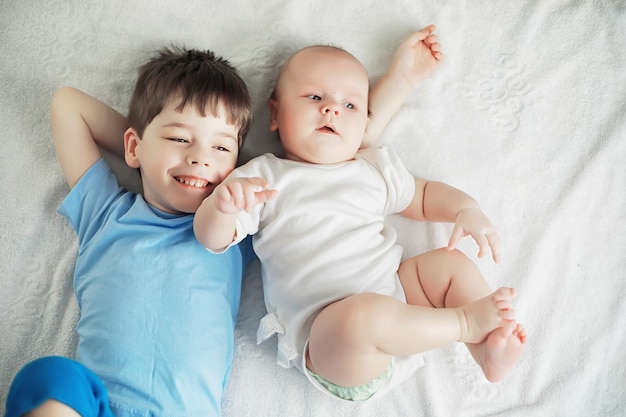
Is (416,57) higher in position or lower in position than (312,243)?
higher

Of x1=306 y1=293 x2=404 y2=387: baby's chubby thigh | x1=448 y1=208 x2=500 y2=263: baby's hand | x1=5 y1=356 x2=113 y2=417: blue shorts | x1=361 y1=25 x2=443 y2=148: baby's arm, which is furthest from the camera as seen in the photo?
x1=361 y1=25 x2=443 y2=148: baby's arm

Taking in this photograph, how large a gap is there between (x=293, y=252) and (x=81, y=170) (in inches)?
20.0

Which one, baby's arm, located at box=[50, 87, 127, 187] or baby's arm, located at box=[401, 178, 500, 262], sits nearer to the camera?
baby's arm, located at box=[401, 178, 500, 262]

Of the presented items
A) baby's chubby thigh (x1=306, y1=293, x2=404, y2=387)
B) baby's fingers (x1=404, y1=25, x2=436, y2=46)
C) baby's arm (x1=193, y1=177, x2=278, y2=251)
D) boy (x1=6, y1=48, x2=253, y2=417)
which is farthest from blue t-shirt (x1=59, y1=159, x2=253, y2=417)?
baby's fingers (x1=404, y1=25, x2=436, y2=46)

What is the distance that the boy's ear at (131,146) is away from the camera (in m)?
1.26

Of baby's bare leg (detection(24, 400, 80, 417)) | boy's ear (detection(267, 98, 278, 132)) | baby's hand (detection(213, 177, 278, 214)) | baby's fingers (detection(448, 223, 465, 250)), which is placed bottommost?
baby's bare leg (detection(24, 400, 80, 417))

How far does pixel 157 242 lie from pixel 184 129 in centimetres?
24

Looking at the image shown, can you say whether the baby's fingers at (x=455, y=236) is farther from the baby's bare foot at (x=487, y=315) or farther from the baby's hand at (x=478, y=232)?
the baby's bare foot at (x=487, y=315)

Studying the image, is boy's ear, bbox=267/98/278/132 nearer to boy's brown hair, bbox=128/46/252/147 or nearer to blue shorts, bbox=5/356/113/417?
boy's brown hair, bbox=128/46/252/147

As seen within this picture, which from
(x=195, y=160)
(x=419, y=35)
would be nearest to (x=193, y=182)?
(x=195, y=160)

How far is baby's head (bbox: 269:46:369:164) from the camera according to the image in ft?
4.10

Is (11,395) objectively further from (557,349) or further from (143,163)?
(557,349)

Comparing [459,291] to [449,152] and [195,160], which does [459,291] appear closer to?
[449,152]

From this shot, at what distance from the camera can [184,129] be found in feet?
3.91
